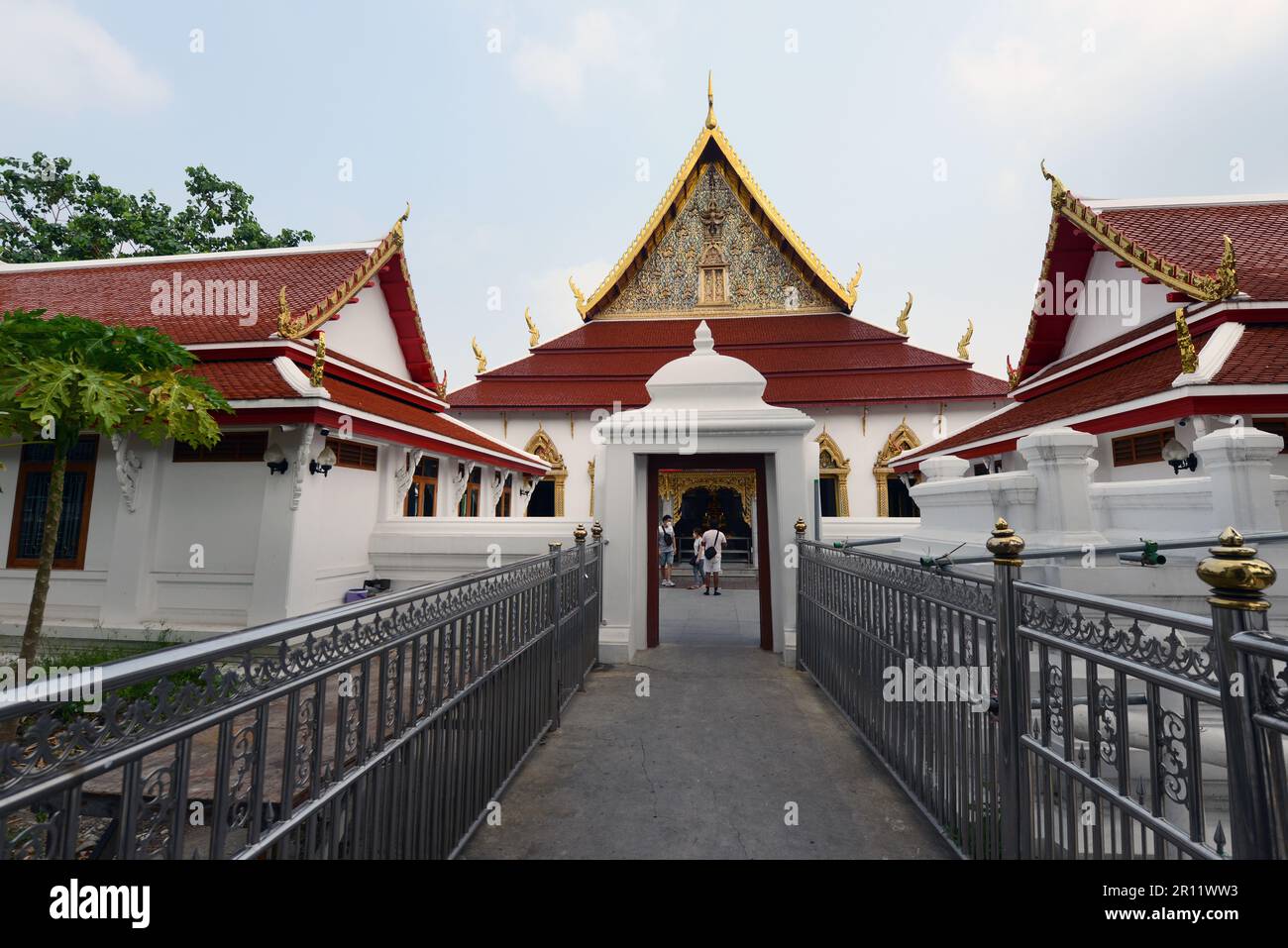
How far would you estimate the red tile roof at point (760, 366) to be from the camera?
16703 millimetres

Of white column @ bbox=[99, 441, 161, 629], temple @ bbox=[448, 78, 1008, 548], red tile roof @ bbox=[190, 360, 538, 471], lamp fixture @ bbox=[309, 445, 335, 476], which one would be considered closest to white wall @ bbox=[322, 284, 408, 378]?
red tile roof @ bbox=[190, 360, 538, 471]

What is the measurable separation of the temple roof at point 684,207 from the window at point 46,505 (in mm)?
15009

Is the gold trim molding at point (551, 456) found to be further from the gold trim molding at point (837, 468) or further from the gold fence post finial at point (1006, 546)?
the gold fence post finial at point (1006, 546)

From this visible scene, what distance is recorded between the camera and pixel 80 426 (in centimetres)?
572

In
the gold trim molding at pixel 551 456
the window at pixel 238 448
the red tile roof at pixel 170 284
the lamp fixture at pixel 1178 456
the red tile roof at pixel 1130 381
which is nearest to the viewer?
the red tile roof at pixel 1130 381

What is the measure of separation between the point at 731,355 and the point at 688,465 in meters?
12.6

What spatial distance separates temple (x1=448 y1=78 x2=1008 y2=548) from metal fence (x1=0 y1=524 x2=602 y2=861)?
41.5 ft

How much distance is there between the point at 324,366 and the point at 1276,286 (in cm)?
1205

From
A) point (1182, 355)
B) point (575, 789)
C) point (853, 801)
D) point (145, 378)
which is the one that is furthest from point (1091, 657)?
point (145, 378)

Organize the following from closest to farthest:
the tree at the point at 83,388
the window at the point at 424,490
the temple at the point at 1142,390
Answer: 1. the temple at the point at 1142,390
2. the tree at the point at 83,388
3. the window at the point at 424,490

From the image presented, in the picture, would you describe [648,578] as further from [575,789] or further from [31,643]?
[31,643]

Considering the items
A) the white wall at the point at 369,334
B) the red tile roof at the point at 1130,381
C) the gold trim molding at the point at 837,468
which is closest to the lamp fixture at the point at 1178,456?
the red tile roof at the point at 1130,381

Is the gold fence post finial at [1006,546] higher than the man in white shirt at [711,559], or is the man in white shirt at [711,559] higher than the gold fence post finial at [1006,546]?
the gold fence post finial at [1006,546]

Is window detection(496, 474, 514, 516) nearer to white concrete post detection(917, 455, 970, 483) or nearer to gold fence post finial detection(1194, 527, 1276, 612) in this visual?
white concrete post detection(917, 455, 970, 483)
